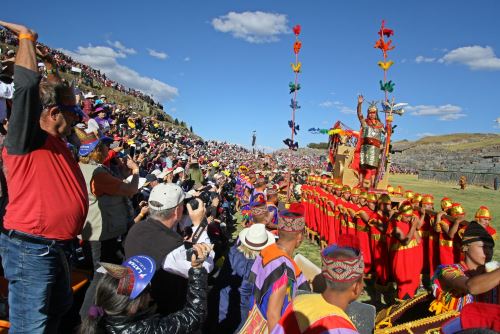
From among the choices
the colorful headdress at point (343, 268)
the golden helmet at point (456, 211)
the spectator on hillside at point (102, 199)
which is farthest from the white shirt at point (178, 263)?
the golden helmet at point (456, 211)

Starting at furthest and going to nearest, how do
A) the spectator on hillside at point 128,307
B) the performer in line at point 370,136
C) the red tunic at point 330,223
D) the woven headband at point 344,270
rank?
the performer in line at point 370,136, the red tunic at point 330,223, the woven headband at point 344,270, the spectator on hillside at point 128,307

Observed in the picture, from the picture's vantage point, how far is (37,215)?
6.86 ft

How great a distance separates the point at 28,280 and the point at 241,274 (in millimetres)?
2403

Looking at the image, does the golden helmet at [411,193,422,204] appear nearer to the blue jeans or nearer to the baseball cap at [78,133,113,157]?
the baseball cap at [78,133,113,157]

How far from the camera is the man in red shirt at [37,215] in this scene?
80.8 inches

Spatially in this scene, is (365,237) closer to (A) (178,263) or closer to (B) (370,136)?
(B) (370,136)

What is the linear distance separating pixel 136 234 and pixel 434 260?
5611mm

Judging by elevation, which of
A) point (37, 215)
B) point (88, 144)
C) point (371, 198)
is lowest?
point (371, 198)

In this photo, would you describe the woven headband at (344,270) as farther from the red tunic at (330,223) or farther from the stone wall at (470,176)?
the stone wall at (470,176)

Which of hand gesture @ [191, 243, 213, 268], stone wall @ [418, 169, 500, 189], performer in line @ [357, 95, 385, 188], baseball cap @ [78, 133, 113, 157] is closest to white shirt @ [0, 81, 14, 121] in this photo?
baseball cap @ [78, 133, 113, 157]

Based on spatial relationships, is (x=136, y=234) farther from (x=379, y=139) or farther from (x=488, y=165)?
(x=488, y=165)

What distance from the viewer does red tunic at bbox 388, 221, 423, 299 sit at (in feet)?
18.0

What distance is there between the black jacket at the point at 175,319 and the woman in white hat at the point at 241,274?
1.59m

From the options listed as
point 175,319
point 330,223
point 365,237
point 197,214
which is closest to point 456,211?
point 365,237
